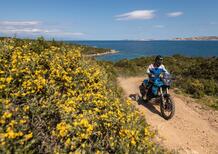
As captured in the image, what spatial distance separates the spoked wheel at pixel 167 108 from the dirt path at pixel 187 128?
19 cm

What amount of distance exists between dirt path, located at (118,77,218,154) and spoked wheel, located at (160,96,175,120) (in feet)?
0.64

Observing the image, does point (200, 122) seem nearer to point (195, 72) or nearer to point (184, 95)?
point (184, 95)

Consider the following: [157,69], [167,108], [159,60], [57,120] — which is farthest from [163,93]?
[57,120]

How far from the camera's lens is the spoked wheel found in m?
7.38

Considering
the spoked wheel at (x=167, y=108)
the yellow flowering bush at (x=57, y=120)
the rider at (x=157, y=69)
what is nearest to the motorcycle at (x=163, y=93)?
the spoked wheel at (x=167, y=108)

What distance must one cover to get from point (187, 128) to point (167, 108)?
952mm

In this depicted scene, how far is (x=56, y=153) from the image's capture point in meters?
2.97

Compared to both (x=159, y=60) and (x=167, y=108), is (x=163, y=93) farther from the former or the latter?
(x=159, y=60)

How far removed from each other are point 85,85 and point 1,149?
2860 mm

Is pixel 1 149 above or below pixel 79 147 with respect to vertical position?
above

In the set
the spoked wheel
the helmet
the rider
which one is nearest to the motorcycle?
the spoked wheel

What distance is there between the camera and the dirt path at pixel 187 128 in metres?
6.04

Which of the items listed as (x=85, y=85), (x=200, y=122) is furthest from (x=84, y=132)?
(x=200, y=122)

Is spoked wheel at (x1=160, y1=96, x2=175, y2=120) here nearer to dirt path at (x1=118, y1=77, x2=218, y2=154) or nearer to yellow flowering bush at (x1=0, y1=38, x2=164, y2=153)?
dirt path at (x1=118, y1=77, x2=218, y2=154)
